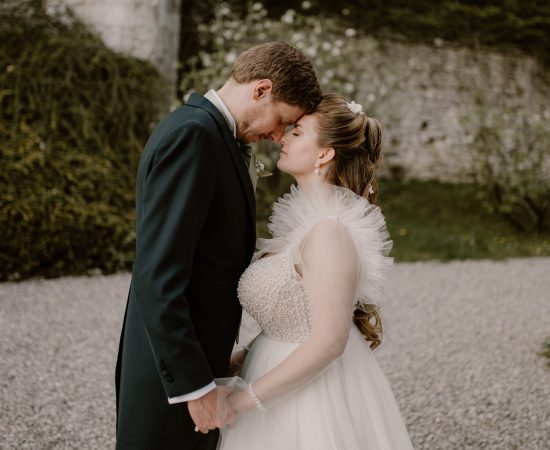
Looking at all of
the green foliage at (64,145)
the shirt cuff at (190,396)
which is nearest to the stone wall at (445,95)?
the green foliage at (64,145)

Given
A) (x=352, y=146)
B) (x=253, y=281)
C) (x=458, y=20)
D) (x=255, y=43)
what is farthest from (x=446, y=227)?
(x=253, y=281)

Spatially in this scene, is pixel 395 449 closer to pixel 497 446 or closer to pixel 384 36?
pixel 497 446

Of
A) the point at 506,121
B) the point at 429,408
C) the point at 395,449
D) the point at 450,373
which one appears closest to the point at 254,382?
the point at 395,449

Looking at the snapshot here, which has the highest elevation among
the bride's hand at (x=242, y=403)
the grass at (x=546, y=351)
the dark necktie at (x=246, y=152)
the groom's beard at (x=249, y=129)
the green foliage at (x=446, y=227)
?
A: the groom's beard at (x=249, y=129)

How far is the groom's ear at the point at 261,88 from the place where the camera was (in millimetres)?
1740

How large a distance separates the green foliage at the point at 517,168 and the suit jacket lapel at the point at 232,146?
930 centimetres

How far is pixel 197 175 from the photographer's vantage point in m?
1.55

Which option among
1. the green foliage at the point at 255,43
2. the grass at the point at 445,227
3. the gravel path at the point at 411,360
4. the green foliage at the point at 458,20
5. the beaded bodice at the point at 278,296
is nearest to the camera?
the beaded bodice at the point at 278,296

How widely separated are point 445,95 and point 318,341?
12465mm

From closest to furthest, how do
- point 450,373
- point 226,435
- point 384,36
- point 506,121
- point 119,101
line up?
point 226,435 → point 450,373 → point 119,101 → point 506,121 → point 384,36

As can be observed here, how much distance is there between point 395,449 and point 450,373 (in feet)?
9.03

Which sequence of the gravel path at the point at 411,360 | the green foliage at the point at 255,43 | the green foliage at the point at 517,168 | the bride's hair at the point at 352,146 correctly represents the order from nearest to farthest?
the bride's hair at the point at 352,146, the gravel path at the point at 411,360, the green foliage at the point at 255,43, the green foliage at the point at 517,168

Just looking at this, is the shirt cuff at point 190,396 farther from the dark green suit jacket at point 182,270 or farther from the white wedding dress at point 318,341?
the white wedding dress at point 318,341

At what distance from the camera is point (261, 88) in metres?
1.75
